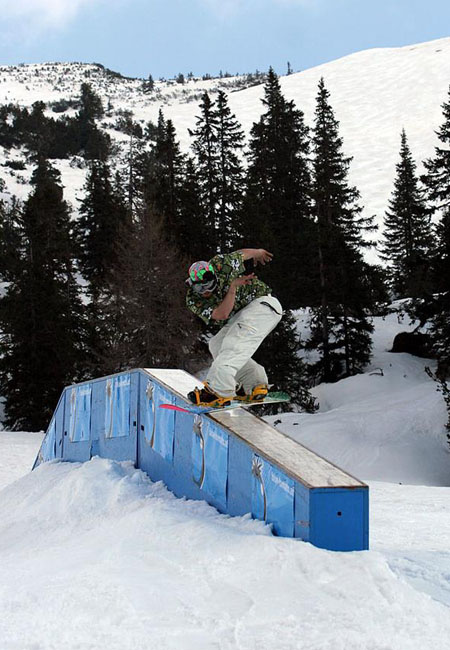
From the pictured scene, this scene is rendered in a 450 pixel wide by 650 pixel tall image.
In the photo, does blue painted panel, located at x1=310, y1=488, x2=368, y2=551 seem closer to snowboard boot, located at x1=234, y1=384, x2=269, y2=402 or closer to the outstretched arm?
snowboard boot, located at x1=234, y1=384, x2=269, y2=402

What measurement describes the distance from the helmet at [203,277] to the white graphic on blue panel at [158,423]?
1.27 metres

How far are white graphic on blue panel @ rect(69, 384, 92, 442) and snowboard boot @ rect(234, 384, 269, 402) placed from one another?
11.3ft

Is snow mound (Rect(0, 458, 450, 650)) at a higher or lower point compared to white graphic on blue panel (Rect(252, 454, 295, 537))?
lower

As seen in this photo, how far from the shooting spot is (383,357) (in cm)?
3259

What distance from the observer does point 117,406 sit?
8.26 metres

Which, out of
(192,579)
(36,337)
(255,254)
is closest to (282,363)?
(36,337)

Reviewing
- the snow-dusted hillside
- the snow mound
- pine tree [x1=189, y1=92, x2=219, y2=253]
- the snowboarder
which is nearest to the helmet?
the snowboarder

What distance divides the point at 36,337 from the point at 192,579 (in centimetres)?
2849

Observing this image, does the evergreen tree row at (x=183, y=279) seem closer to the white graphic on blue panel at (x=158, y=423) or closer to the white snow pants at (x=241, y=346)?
the white snow pants at (x=241, y=346)

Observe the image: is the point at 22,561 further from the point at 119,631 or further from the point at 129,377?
the point at 129,377

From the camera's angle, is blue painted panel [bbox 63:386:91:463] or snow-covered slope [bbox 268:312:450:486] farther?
snow-covered slope [bbox 268:312:450:486]

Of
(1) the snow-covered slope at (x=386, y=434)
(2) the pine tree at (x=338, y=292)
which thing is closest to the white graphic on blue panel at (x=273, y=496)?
(1) the snow-covered slope at (x=386, y=434)

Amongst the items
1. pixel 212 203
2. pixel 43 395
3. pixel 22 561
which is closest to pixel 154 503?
pixel 22 561

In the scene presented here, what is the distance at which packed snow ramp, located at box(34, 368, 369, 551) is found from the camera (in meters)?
3.93
